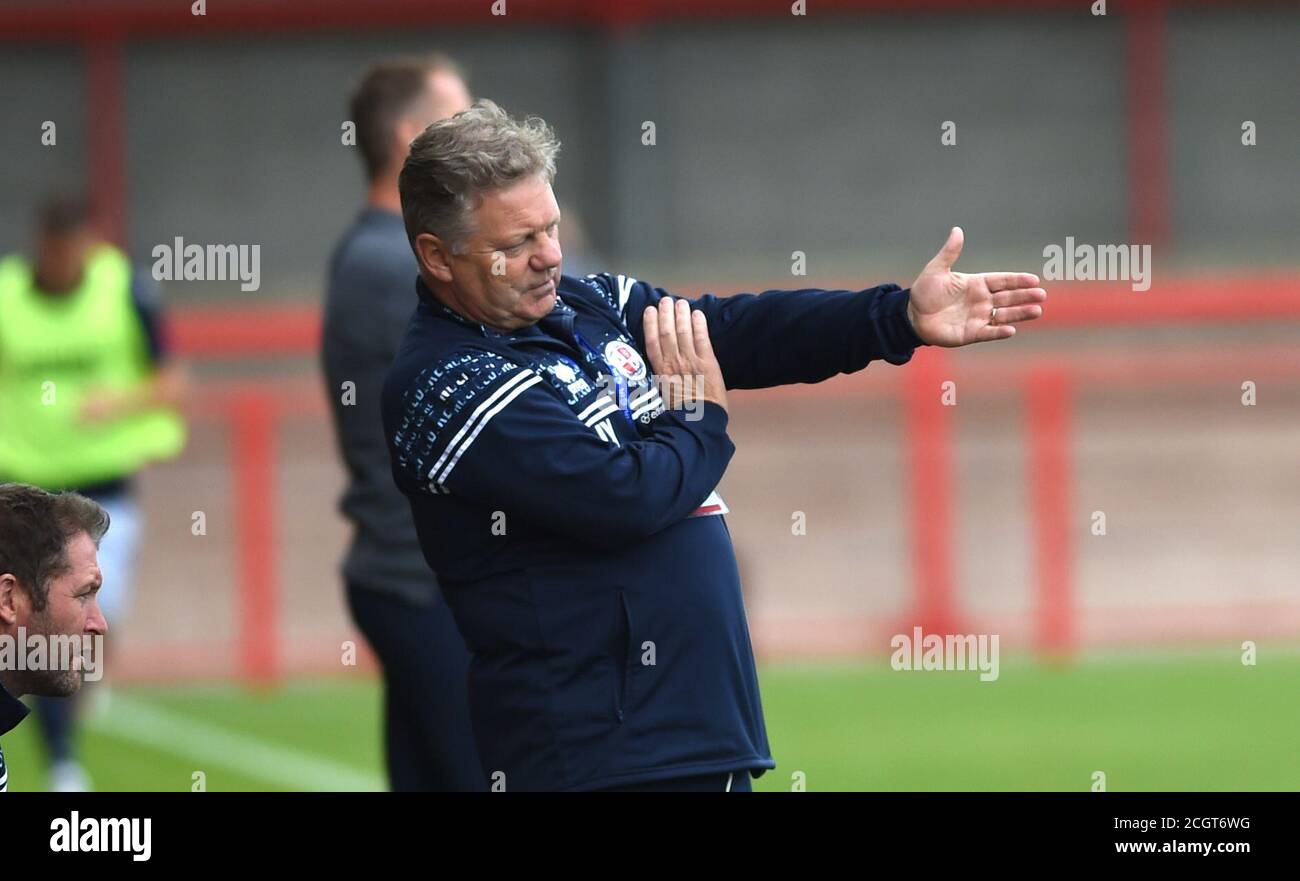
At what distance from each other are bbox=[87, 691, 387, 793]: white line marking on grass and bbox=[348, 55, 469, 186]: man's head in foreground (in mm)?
3263

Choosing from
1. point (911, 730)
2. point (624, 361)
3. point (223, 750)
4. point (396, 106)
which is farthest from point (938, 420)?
point (624, 361)

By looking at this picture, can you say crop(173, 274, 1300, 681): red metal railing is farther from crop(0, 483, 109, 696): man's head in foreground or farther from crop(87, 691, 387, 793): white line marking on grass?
crop(0, 483, 109, 696): man's head in foreground

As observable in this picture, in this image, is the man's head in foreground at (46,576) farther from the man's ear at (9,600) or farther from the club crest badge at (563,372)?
the club crest badge at (563,372)

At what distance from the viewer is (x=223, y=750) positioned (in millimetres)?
9227

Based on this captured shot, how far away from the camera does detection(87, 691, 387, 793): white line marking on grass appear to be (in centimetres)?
823

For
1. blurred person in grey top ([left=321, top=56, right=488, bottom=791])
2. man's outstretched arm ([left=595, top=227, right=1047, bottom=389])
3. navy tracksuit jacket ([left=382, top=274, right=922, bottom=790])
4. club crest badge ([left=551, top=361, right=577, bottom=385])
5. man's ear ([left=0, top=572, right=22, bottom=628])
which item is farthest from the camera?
blurred person in grey top ([left=321, top=56, right=488, bottom=791])

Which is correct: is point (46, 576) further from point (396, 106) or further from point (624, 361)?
point (396, 106)

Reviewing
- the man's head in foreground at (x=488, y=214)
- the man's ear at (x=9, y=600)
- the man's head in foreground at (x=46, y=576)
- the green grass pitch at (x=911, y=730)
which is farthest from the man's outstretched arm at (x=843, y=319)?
the green grass pitch at (x=911, y=730)

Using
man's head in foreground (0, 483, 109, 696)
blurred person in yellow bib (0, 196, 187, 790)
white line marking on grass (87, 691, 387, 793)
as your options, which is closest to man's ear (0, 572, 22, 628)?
man's head in foreground (0, 483, 109, 696)

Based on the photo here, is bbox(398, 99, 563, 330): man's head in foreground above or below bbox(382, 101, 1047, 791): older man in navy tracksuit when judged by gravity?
above

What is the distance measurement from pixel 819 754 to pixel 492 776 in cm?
521

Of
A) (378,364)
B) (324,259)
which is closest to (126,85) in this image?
(324,259)

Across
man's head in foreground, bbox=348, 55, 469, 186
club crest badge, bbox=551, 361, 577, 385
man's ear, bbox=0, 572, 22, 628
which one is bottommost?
man's ear, bbox=0, 572, 22, 628

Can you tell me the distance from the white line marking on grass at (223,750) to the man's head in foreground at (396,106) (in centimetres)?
326
